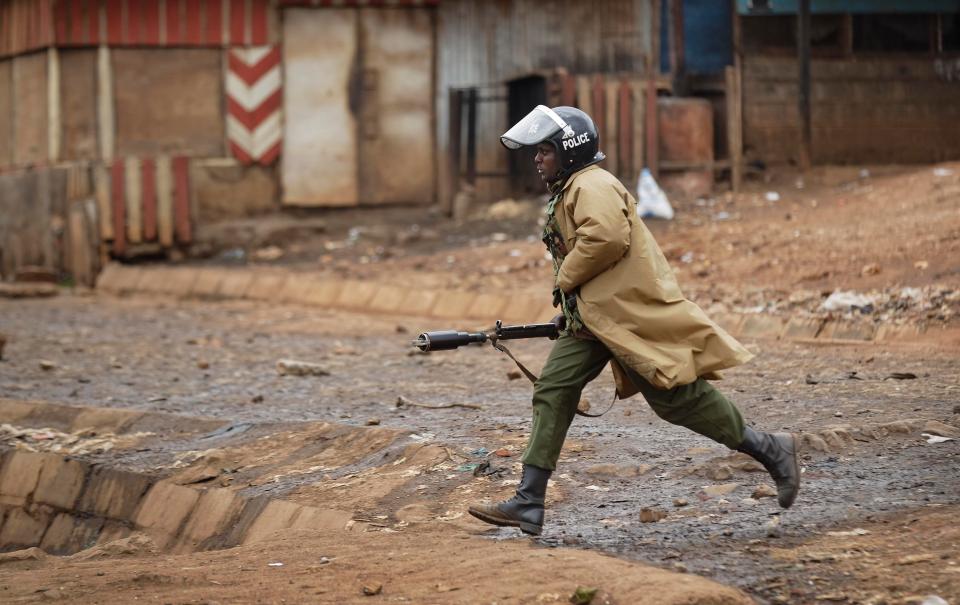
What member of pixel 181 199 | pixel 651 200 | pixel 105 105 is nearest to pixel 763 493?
pixel 651 200

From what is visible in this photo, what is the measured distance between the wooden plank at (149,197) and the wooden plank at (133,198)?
0.16 feet

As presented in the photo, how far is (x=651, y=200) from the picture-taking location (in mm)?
14562

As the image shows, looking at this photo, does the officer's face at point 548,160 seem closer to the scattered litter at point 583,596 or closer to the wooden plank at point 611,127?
the scattered litter at point 583,596

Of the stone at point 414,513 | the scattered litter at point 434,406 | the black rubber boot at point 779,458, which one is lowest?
the scattered litter at point 434,406

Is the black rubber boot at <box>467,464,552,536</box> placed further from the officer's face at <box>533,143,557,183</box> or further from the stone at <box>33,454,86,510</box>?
the stone at <box>33,454,86,510</box>

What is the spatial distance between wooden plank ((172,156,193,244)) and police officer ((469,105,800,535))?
11.7 m

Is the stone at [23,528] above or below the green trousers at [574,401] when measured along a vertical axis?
below

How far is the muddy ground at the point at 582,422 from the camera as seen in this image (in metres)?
4.48

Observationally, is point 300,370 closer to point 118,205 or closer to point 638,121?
point 638,121

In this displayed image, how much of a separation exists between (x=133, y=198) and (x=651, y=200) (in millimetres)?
6029

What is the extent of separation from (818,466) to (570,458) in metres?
1.11

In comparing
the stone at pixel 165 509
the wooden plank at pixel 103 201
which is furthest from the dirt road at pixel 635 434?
the wooden plank at pixel 103 201

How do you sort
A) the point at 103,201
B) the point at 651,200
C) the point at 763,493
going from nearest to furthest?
1. the point at 763,493
2. the point at 651,200
3. the point at 103,201

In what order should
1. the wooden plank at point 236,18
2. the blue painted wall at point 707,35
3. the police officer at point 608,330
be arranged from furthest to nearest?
the blue painted wall at point 707,35
the wooden plank at point 236,18
the police officer at point 608,330
